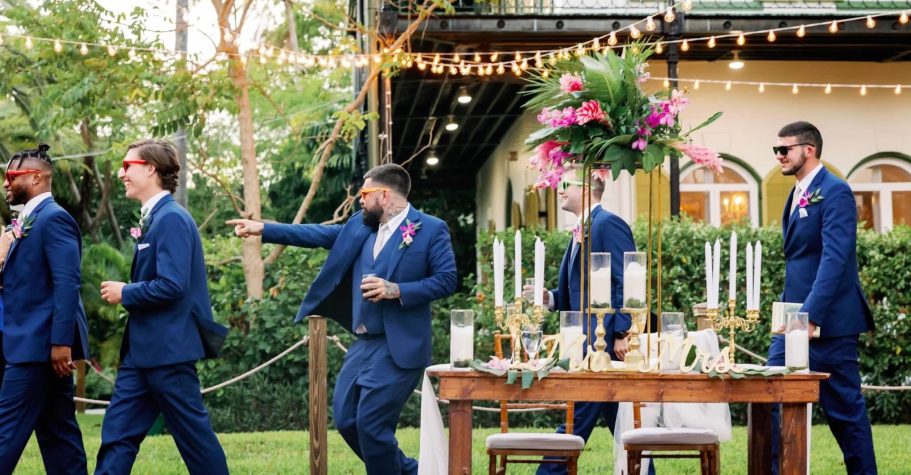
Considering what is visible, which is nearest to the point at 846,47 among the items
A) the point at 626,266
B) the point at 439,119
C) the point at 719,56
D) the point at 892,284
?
the point at 719,56

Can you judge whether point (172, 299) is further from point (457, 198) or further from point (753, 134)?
point (457, 198)

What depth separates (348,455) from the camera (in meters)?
9.29

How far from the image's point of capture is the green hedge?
1207 cm

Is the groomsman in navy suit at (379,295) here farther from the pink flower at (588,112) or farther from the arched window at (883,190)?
the arched window at (883,190)

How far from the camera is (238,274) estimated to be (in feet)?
44.9

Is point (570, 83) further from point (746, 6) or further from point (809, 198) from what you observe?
point (746, 6)

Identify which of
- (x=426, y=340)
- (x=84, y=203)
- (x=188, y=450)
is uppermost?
(x=84, y=203)

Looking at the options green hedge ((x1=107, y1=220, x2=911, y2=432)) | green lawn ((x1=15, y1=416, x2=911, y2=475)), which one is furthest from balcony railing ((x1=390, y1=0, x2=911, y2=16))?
green lawn ((x1=15, y1=416, x2=911, y2=475))

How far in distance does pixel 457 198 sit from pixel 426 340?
25.4m

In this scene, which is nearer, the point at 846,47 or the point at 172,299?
the point at 172,299

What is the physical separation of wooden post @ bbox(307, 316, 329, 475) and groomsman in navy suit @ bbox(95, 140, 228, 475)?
976mm

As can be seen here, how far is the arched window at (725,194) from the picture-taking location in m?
16.1

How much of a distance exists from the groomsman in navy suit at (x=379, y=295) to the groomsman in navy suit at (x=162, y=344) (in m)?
0.40

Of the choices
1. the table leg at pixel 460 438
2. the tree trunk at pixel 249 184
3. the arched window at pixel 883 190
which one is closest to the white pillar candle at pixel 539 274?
the table leg at pixel 460 438
